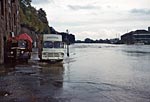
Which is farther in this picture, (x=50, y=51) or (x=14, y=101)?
(x=50, y=51)

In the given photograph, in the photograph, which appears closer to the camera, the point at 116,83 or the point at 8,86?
the point at 8,86

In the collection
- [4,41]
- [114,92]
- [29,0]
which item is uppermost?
[29,0]

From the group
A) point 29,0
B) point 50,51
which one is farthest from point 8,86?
point 29,0

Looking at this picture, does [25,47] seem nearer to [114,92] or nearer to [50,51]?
[50,51]

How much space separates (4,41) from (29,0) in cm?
7116

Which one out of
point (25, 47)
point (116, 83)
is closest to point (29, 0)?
point (25, 47)

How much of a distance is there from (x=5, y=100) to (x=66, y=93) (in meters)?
2.95

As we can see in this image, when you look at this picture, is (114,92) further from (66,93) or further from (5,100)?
(5,100)

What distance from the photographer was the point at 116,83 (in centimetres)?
1908

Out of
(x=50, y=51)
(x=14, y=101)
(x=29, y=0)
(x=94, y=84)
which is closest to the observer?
(x=14, y=101)

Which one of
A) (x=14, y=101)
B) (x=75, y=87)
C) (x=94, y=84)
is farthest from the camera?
(x=94, y=84)

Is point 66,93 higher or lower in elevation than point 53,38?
lower

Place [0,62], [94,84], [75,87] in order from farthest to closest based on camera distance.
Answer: [0,62]
[94,84]
[75,87]

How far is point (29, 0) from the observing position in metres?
105
